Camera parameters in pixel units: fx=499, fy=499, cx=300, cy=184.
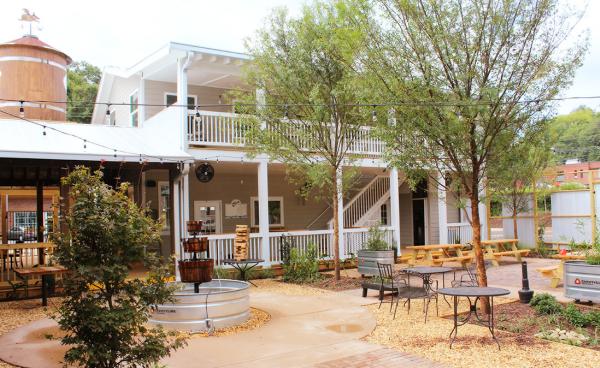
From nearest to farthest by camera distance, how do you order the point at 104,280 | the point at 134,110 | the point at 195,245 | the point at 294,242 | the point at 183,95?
the point at 104,280, the point at 195,245, the point at 183,95, the point at 294,242, the point at 134,110

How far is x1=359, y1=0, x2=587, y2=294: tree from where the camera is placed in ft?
26.2

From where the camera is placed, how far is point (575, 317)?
25.6ft

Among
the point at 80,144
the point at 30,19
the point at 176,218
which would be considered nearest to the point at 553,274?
the point at 176,218

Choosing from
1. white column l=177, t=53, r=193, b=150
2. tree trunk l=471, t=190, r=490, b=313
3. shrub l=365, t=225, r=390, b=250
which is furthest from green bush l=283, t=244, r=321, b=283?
tree trunk l=471, t=190, r=490, b=313

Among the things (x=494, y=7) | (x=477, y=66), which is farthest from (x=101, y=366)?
(x=494, y=7)

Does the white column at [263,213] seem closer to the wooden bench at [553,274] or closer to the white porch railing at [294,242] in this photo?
the white porch railing at [294,242]

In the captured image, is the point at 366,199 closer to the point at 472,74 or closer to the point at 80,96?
the point at 472,74

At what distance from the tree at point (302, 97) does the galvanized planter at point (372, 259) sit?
2.57 feet

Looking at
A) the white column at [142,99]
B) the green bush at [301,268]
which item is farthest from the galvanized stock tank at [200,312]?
the white column at [142,99]

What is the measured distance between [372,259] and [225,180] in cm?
721

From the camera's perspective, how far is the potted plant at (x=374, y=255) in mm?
13055

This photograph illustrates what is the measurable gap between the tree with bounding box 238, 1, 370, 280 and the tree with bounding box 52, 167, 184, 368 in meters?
7.57

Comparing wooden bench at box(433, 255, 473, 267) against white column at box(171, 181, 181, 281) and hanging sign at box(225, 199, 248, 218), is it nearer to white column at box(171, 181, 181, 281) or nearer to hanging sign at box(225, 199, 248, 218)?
hanging sign at box(225, 199, 248, 218)

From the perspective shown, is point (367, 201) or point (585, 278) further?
point (367, 201)
